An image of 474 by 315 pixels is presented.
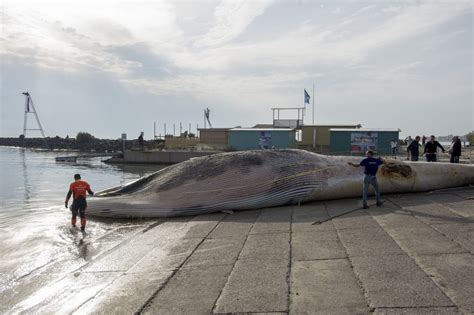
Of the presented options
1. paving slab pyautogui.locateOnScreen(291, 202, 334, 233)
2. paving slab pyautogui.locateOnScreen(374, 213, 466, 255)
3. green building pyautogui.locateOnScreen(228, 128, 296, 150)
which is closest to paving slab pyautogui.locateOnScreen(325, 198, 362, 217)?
paving slab pyautogui.locateOnScreen(291, 202, 334, 233)

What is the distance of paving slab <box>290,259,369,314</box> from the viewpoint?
424 cm

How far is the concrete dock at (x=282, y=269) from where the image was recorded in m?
4.46

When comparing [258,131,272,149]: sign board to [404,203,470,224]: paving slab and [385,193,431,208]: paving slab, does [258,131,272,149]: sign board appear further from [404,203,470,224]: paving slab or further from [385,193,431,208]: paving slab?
[404,203,470,224]: paving slab

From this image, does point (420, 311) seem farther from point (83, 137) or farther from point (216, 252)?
point (83, 137)

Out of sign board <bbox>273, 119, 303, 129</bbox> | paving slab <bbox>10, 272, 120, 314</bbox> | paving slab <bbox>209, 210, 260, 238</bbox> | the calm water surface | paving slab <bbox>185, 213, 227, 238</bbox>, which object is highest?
sign board <bbox>273, 119, 303, 129</bbox>

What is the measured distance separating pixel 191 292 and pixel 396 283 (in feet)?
8.59

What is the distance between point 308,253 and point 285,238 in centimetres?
107

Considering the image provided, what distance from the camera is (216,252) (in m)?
6.80

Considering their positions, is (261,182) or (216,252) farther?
(261,182)

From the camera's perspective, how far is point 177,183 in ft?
36.5

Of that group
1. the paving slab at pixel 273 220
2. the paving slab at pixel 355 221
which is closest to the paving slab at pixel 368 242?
the paving slab at pixel 355 221

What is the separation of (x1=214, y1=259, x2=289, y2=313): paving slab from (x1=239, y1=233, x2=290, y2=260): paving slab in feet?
0.81

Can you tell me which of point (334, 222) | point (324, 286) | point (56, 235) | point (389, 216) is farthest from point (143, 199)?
point (324, 286)

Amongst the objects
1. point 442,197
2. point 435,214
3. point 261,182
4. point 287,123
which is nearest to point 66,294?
point 261,182
